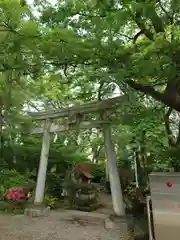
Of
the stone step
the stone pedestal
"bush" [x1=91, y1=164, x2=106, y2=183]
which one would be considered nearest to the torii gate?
the stone pedestal

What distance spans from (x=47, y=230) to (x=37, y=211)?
116 cm

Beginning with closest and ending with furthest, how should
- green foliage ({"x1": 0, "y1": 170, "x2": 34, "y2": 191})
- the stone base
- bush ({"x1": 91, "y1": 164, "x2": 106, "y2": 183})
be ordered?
the stone base → green foliage ({"x1": 0, "y1": 170, "x2": 34, "y2": 191}) → bush ({"x1": 91, "y1": 164, "x2": 106, "y2": 183})

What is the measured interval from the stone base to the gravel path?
22 centimetres

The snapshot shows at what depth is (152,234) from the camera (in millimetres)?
2703

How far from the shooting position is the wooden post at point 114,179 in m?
4.57

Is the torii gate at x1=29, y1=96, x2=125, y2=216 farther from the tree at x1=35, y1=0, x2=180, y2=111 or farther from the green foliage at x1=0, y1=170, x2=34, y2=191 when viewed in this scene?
the tree at x1=35, y1=0, x2=180, y2=111

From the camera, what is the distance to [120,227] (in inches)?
164

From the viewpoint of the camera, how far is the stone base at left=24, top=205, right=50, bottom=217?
515 cm

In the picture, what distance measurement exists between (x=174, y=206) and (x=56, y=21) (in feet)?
9.65

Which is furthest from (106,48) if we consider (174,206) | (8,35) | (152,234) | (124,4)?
(152,234)

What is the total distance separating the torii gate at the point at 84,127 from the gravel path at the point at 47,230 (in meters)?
0.71

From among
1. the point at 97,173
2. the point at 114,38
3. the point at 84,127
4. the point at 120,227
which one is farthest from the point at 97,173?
the point at 114,38

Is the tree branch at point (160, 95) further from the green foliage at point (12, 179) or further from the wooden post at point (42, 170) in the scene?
the green foliage at point (12, 179)

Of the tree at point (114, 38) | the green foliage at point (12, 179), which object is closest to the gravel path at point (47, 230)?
the green foliage at point (12, 179)
